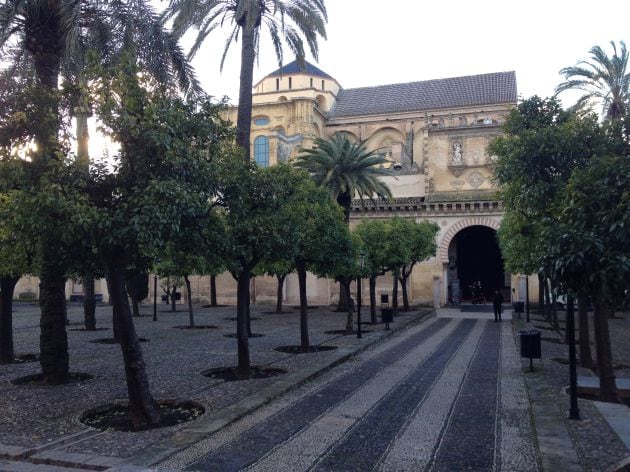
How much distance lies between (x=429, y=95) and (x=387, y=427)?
46.0 m

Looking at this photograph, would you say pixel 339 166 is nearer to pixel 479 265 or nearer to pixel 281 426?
pixel 281 426

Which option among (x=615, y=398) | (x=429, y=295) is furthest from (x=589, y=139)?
(x=429, y=295)

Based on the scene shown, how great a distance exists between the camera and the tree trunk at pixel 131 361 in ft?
27.3

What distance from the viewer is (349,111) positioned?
167 feet

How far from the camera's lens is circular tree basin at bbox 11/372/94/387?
11406mm

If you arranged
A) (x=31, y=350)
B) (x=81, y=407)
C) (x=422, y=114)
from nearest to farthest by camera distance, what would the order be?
(x=81, y=407) < (x=31, y=350) < (x=422, y=114)

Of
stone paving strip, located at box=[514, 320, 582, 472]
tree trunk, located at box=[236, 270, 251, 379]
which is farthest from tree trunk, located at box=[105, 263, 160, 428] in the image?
stone paving strip, located at box=[514, 320, 582, 472]

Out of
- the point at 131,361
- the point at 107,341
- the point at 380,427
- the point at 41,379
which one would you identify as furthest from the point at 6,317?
the point at 380,427

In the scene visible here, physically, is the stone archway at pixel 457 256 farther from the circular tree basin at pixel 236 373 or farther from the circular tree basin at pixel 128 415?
the circular tree basin at pixel 128 415

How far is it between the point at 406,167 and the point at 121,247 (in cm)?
3771

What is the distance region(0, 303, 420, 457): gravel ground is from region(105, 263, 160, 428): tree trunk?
0.52m

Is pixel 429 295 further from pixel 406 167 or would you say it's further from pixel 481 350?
pixel 481 350

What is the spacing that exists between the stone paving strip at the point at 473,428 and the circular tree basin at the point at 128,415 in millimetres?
3901

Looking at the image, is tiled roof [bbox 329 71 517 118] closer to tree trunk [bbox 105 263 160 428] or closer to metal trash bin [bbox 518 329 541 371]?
metal trash bin [bbox 518 329 541 371]
